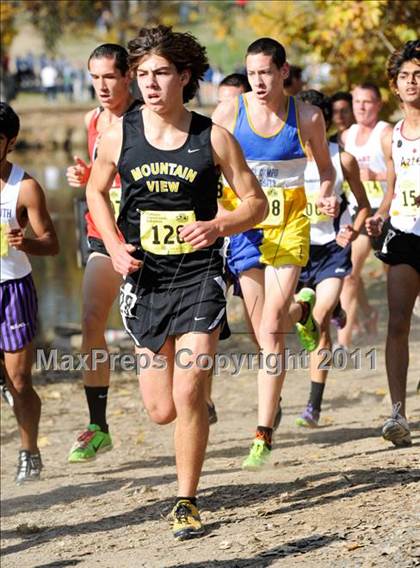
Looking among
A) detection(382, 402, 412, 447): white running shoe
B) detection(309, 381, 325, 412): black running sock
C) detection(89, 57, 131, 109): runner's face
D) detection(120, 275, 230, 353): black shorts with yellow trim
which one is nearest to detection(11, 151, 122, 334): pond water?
detection(309, 381, 325, 412): black running sock

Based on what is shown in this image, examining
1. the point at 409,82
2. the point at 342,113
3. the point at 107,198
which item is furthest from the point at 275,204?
the point at 342,113

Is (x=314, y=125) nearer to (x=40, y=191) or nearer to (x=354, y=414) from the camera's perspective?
(x=40, y=191)

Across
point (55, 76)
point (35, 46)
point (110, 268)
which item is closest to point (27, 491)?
point (110, 268)

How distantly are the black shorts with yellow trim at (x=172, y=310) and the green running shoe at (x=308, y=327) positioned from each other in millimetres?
2436

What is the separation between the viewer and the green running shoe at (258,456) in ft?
23.1

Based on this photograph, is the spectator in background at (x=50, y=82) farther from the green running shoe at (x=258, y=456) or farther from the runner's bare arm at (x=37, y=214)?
the green running shoe at (x=258, y=456)

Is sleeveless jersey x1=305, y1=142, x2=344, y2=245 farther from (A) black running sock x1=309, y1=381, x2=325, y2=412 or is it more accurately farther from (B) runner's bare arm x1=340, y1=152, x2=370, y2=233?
(A) black running sock x1=309, y1=381, x2=325, y2=412

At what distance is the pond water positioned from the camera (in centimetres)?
1841

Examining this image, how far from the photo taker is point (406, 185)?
7.31m

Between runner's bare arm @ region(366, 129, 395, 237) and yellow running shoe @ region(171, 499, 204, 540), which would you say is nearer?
yellow running shoe @ region(171, 499, 204, 540)

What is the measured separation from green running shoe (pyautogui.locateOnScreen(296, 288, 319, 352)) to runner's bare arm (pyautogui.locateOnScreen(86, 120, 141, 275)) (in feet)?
8.27

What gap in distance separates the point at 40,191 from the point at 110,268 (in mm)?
617

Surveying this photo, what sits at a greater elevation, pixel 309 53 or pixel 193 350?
pixel 309 53

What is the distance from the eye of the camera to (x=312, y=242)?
30.1 feet
